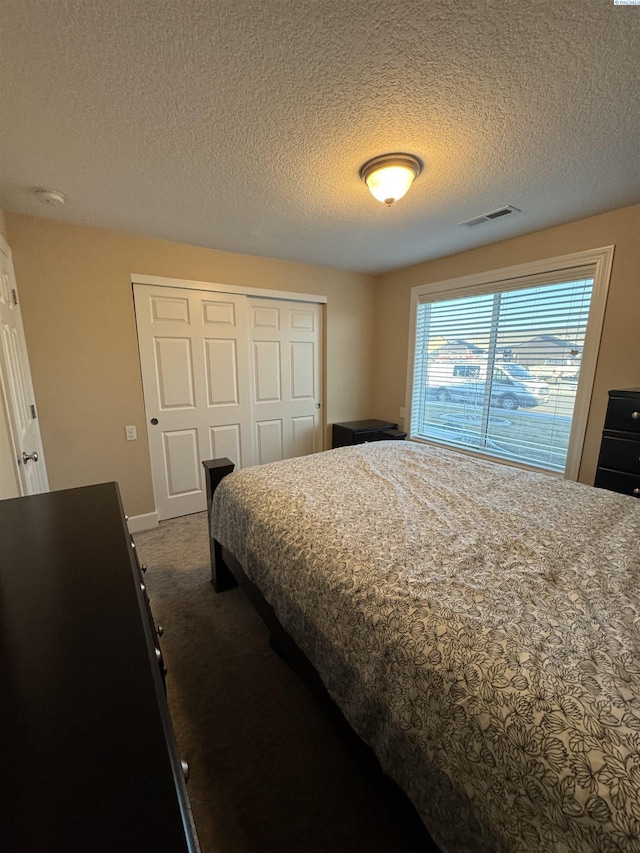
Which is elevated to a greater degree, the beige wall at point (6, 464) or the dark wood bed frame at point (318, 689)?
the beige wall at point (6, 464)

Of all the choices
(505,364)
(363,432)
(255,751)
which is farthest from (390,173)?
(255,751)

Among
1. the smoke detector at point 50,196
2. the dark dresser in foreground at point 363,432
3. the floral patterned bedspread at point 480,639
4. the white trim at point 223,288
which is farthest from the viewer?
the dark dresser in foreground at point 363,432

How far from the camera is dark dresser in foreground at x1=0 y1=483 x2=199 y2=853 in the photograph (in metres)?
0.40

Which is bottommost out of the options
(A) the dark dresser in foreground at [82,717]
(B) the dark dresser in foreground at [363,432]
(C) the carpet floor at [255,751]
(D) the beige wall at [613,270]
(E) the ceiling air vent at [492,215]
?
(C) the carpet floor at [255,751]

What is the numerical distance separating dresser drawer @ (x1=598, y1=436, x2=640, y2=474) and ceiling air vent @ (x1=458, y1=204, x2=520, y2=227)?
5.20 ft

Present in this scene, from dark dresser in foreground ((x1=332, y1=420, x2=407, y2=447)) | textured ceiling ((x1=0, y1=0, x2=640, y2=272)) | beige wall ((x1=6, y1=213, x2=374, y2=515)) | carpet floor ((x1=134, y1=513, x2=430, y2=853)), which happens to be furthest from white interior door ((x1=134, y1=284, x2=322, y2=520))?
carpet floor ((x1=134, y1=513, x2=430, y2=853))

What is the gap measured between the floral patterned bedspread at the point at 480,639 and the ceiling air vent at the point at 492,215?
1.81 meters

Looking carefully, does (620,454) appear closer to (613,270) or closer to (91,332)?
(613,270)

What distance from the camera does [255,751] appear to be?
4.24 ft

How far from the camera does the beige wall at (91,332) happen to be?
2.37 m

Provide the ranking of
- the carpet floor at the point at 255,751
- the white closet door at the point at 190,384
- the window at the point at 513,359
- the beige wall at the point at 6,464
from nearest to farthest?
the carpet floor at the point at 255,751
the beige wall at the point at 6,464
the window at the point at 513,359
the white closet door at the point at 190,384

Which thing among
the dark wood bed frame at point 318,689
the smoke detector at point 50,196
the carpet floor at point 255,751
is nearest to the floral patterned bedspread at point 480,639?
the dark wood bed frame at point 318,689

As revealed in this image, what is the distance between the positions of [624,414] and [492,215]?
5.05 feet

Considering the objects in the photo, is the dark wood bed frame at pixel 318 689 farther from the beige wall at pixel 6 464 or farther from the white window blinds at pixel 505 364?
the white window blinds at pixel 505 364
